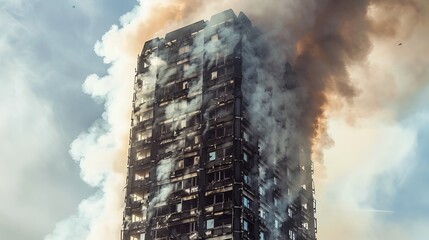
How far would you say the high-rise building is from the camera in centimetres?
10925

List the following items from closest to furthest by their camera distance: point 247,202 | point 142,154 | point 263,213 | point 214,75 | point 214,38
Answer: point 247,202, point 263,213, point 214,75, point 142,154, point 214,38

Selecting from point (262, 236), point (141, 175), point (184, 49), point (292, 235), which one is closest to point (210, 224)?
point (262, 236)

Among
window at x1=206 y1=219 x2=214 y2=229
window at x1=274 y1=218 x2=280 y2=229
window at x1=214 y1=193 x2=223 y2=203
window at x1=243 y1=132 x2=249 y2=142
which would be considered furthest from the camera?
window at x1=274 y1=218 x2=280 y2=229

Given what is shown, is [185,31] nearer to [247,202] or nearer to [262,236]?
[247,202]

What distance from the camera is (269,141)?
12100 cm

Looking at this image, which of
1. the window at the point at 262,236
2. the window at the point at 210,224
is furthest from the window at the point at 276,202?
the window at the point at 210,224

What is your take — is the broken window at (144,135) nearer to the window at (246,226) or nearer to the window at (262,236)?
the window at (246,226)

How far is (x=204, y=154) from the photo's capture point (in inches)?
4441

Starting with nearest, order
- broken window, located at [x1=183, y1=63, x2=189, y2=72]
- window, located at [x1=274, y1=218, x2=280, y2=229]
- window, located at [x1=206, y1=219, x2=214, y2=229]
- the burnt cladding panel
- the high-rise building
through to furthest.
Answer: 1. window, located at [x1=206, y1=219, x2=214, y2=229]
2. the high-rise building
3. window, located at [x1=274, y1=218, x2=280, y2=229]
4. broken window, located at [x1=183, y1=63, x2=189, y2=72]
5. the burnt cladding panel

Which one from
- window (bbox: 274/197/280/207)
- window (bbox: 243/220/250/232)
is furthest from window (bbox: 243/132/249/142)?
window (bbox: 243/220/250/232)

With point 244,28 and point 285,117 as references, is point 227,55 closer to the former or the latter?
point 244,28

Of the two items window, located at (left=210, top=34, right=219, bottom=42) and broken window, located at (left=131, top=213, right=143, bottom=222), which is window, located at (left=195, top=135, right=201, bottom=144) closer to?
broken window, located at (left=131, top=213, right=143, bottom=222)

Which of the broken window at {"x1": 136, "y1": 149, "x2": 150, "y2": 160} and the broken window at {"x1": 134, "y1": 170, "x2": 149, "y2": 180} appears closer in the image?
the broken window at {"x1": 134, "y1": 170, "x2": 149, "y2": 180}

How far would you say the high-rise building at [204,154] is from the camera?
358 ft
